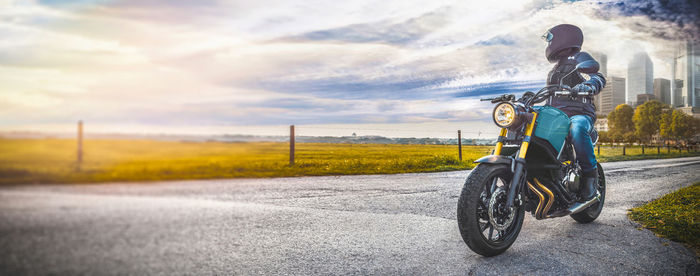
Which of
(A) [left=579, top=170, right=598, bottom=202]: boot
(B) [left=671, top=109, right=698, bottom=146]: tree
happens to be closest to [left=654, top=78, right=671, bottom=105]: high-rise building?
(B) [left=671, top=109, right=698, bottom=146]: tree

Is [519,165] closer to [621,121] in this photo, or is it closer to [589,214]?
[589,214]

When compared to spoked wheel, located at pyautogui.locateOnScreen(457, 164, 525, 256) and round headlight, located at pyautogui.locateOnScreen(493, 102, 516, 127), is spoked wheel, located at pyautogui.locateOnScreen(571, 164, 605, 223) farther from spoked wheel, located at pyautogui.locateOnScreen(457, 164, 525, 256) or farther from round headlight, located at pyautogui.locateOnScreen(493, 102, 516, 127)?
round headlight, located at pyautogui.locateOnScreen(493, 102, 516, 127)

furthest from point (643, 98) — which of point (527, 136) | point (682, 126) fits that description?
point (527, 136)

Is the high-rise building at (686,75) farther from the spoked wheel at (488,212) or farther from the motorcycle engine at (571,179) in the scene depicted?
the spoked wheel at (488,212)

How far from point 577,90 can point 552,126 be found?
44 cm

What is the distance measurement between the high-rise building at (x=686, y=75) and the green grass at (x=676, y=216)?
102cm

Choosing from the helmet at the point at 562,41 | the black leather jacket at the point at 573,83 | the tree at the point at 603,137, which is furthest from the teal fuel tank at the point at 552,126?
the tree at the point at 603,137

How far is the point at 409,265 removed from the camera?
2.59 metres

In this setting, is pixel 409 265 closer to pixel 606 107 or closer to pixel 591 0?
pixel 606 107

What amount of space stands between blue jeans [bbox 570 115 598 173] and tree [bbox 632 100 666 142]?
1.11 metres

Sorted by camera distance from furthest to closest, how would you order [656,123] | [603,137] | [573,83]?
[603,137], [656,123], [573,83]

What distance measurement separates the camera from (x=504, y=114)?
306 centimetres

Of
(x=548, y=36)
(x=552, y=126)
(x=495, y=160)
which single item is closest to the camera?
(x=495, y=160)

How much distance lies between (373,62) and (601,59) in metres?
3.04
